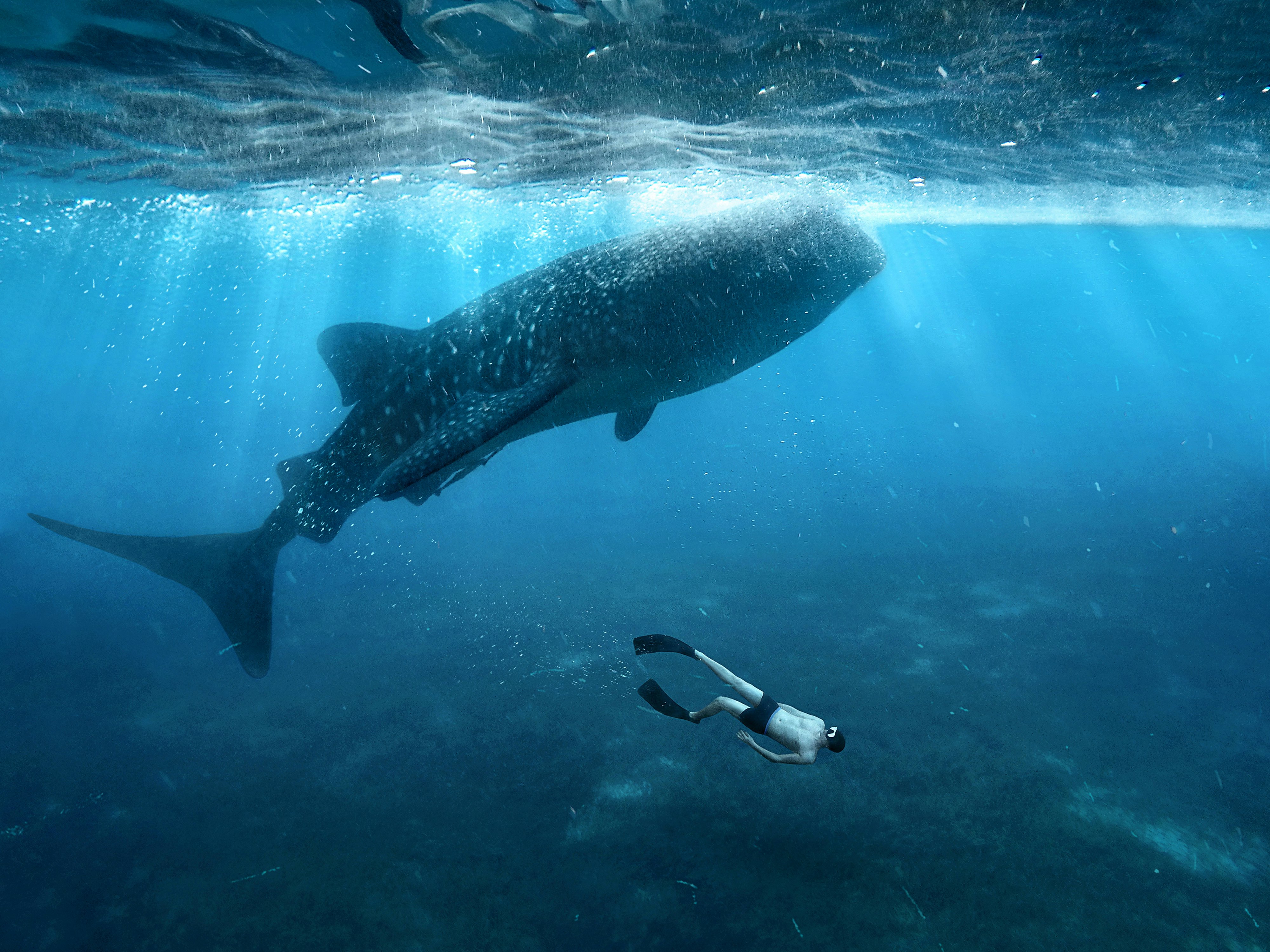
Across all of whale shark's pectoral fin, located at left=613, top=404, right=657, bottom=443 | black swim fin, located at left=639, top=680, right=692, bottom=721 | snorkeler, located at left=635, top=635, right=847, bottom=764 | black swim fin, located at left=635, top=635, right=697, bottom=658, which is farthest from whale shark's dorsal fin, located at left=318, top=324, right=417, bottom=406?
black swim fin, located at left=639, top=680, right=692, bottom=721

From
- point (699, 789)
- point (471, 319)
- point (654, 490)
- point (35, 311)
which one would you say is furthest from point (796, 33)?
point (35, 311)

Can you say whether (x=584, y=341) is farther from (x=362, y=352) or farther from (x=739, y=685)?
(x=739, y=685)

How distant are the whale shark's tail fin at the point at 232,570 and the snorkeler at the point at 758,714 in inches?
180

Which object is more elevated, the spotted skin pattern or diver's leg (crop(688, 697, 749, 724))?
the spotted skin pattern

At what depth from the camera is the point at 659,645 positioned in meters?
5.01

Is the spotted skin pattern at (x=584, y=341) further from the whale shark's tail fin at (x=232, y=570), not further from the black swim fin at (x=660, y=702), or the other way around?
the black swim fin at (x=660, y=702)

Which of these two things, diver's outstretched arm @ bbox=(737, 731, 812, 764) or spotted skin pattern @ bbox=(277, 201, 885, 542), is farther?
spotted skin pattern @ bbox=(277, 201, 885, 542)

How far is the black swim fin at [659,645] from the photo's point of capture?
4906 mm

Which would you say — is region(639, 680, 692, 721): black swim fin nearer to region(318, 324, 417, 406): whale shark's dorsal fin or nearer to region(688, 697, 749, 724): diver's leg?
region(688, 697, 749, 724): diver's leg

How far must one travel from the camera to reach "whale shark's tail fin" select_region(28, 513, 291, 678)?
708 centimetres

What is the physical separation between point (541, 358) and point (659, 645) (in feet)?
9.79

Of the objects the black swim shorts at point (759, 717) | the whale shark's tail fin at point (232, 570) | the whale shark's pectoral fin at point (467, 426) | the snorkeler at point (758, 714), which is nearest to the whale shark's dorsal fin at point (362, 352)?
the whale shark's pectoral fin at point (467, 426)

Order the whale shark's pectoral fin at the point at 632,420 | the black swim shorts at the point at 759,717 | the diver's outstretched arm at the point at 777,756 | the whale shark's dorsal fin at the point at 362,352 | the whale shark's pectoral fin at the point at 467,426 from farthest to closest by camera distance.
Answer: the whale shark's pectoral fin at the point at 632,420 → the whale shark's dorsal fin at the point at 362,352 → the whale shark's pectoral fin at the point at 467,426 → the black swim shorts at the point at 759,717 → the diver's outstretched arm at the point at 777,756

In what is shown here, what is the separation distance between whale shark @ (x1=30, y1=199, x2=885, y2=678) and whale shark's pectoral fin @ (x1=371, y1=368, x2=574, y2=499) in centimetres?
2
